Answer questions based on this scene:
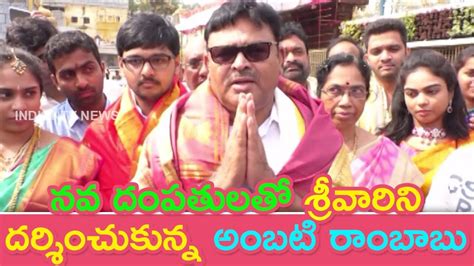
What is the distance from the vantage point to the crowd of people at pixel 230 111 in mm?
1982

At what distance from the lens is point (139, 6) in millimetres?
2113

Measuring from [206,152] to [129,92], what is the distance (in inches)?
14.8

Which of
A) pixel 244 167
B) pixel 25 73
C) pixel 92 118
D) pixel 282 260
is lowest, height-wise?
pixel 282 260

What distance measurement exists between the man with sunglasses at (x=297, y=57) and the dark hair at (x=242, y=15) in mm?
152

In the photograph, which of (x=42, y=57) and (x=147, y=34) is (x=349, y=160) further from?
(x=42, y=57)

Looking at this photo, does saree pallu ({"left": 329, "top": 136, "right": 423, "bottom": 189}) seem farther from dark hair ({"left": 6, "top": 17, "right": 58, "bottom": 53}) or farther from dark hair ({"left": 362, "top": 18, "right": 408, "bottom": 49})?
dark hair ({"left": 6, "top": 17, "right": 58, "bottom": 53})

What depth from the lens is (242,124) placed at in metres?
1.96

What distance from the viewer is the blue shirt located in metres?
2.12

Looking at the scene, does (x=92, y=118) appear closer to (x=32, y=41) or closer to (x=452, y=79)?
→ (x=32, y=41)

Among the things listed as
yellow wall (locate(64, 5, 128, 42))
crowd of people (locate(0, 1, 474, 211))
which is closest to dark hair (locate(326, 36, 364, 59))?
crowd of people (locate(0, 1, 474, 211))

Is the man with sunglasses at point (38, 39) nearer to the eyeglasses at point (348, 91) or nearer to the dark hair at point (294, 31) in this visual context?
the dark hair at point (294, 31)

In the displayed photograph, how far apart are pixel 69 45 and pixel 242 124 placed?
72cm

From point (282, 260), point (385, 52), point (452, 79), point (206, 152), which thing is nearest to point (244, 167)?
point (206, 152)

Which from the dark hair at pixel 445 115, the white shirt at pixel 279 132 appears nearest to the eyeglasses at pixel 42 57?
the white shirt at pixel 279 132
